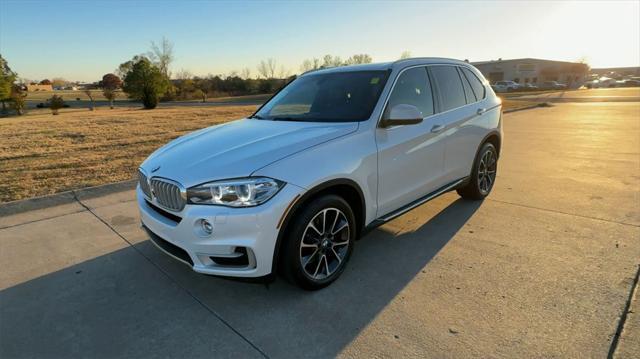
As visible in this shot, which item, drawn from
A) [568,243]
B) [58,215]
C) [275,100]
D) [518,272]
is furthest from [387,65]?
[58,215]

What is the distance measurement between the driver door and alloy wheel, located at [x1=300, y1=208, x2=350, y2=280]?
48cm

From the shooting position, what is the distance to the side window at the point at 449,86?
4.45m

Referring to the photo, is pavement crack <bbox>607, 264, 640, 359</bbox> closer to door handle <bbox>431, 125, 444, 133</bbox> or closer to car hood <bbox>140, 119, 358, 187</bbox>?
door handle <bbox>431, 125, 444, 133</bbox>

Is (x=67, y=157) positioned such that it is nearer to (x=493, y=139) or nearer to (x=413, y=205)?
(x=413, y=205)

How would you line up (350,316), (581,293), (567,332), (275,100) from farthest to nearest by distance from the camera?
(275,100) < (581,293) < (350,316) < (567,332)

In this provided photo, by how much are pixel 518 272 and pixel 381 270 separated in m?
1.17

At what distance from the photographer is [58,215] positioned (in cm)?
504

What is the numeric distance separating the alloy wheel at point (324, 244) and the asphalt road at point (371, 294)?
0.60 ft

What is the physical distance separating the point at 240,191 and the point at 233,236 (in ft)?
1.01

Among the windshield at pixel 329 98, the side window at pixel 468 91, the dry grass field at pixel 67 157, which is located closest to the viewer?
the windshield at pixel 329 98

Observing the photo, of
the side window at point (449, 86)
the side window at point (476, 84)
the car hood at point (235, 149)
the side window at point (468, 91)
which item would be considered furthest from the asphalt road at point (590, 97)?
the car hood at point (235, 149)

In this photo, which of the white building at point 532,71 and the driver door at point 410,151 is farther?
the white building at point 532,71

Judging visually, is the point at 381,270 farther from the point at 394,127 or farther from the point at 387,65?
the point at 387,65

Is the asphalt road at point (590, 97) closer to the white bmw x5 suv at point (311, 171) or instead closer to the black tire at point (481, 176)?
the black tire at point (481, 176)
